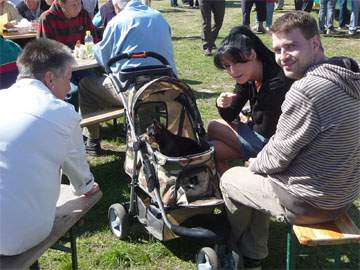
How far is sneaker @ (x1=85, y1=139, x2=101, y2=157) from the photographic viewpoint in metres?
5.15

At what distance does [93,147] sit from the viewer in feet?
16.9

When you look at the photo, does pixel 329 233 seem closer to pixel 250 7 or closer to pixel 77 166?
pixel 77 166

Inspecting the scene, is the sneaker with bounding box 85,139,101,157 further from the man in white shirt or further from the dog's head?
the man in white shirt

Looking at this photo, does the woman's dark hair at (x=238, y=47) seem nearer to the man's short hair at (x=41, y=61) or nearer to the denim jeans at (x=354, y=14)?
the man's short hair at (x=41, y=61)

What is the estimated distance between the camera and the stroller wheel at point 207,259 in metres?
3.06

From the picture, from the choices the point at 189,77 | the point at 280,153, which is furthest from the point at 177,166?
the point at 189,77

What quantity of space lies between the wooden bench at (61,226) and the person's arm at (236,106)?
1235mm

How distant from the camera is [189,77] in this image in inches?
312

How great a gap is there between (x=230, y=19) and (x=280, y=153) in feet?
37.5

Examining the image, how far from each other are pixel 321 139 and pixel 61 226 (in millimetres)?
1405

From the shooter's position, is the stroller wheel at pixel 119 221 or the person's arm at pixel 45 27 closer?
the stroller wheel at pixel 119 221

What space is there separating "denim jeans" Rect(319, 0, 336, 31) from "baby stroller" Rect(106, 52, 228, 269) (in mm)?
7729

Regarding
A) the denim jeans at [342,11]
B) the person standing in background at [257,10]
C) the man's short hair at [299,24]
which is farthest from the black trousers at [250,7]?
the man's short hair at [299,24]

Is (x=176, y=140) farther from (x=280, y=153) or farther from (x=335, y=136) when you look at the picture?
(x=335, y=136)
